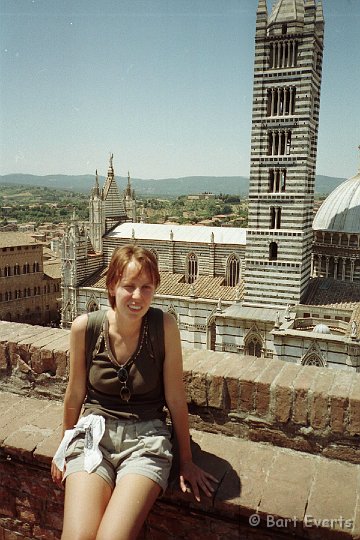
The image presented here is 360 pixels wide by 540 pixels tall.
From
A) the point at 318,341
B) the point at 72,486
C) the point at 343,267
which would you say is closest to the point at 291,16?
the point at 343,267

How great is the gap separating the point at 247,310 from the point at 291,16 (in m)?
13.3

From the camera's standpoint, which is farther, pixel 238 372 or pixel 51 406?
pixel 51 406

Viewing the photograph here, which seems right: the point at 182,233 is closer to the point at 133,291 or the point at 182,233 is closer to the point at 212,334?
the point at 212,334

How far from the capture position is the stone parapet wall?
3.28m

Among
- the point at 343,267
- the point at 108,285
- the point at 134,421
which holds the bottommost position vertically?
the point at 343,267

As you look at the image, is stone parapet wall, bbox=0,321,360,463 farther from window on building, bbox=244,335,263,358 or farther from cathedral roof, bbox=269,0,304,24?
cathedral roof, bbox=269,0,304,24

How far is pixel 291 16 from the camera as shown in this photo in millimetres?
20500

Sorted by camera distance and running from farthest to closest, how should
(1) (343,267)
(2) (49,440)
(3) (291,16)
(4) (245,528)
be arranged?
1. (1) (343,267)
2. (3) (291,16)
3. (2) (49,440)
4. (4) (245,528)

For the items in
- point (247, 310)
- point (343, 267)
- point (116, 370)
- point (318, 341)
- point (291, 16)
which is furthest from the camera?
point (343, 267)

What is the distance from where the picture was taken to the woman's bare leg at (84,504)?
2.46 metres


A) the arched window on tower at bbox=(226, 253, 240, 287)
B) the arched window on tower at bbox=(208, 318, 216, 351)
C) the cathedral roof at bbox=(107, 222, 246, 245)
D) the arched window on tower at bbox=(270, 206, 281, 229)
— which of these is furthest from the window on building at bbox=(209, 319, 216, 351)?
the arched window on tower at bbox=(270, 206, 281, 229)

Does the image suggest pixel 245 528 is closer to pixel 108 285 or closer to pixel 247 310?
pixel 108 285

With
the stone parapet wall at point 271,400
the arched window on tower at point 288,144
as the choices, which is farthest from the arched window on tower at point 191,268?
the stone parapet wall at point 271,400

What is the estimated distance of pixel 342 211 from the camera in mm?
24953
